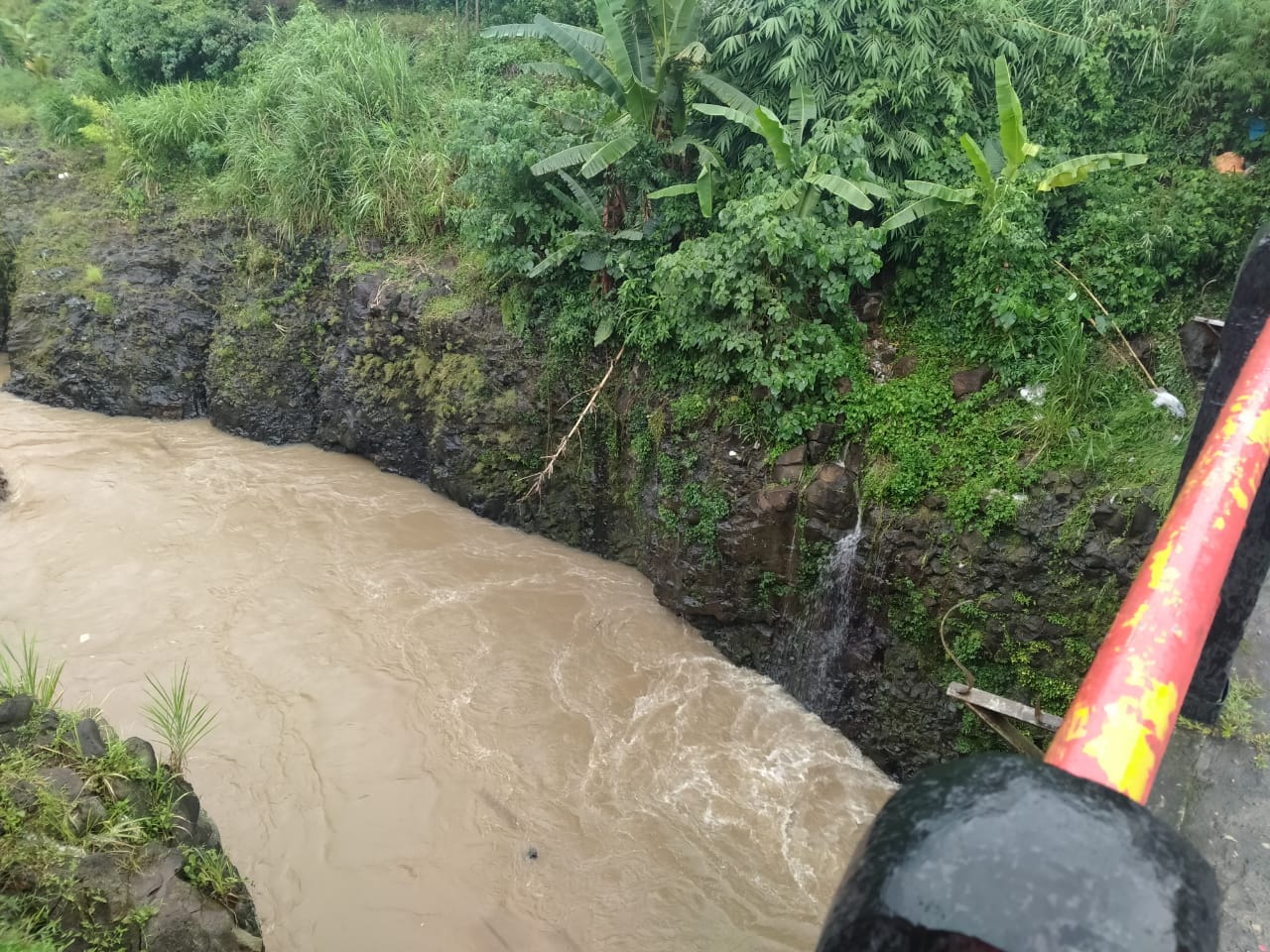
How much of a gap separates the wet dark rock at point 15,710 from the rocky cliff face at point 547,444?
13.3ft

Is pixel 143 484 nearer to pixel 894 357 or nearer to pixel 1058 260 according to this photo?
pixel 894 357

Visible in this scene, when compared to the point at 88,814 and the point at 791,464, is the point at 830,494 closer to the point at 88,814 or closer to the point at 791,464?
the point at 791,464

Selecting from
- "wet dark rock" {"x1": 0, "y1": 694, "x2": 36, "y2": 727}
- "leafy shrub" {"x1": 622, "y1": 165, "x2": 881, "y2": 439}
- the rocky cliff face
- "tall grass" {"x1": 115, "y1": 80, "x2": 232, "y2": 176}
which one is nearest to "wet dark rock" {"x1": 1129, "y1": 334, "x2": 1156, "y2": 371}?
the rocky cliff face

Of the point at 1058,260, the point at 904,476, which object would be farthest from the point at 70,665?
the point at 1058,260

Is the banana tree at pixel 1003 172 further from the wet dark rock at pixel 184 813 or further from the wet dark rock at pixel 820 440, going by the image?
the wet dark rock at pixel 184 813

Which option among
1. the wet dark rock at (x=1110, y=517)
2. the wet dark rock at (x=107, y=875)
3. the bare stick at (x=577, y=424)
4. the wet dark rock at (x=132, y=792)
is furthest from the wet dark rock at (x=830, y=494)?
the wet dark rock at (x=132, y=792)

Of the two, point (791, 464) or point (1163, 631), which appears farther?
point (791, 464)

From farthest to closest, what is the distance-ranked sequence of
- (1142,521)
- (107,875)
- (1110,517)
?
(1110,517) → (1142,521) → (107,875)

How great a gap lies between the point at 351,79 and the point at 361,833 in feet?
25.8

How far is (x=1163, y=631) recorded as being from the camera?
2.59 ft

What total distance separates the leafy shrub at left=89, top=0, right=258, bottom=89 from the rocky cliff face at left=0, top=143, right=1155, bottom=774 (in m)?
2.05

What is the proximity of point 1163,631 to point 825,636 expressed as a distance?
4849 millimetres

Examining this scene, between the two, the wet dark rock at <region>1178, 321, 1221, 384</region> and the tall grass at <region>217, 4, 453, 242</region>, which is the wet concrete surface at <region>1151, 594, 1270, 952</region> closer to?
the wet dark rock at <region>1178, 321, 1221, 384</region>

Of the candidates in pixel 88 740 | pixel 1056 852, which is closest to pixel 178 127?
pixel 88 740
